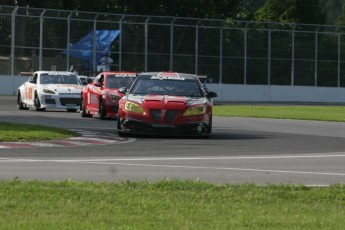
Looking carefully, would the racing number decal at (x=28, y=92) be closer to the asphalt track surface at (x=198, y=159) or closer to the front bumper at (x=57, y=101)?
the front bumper at (x=57, y=101)

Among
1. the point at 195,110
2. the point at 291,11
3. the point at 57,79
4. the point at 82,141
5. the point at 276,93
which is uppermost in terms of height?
the point at 291,11

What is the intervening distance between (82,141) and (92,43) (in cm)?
3647

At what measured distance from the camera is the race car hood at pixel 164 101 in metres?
24.2

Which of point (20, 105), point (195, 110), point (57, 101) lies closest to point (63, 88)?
point (57, 101)

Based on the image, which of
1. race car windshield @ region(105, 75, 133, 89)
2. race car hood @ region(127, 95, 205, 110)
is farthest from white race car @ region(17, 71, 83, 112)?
race car hood @ region(127, 95, 205, 110)

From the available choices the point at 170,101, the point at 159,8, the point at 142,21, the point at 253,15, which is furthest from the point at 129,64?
the point at 253,15

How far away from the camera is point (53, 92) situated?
3728cm

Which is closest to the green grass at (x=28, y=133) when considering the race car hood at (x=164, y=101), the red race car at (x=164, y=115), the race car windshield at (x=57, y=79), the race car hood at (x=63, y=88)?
the red race car at (x=164, y=115)

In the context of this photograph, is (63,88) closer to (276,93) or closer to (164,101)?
(164,101)

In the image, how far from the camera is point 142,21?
59.5 meters

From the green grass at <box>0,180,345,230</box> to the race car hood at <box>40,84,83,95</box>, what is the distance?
80.8ft

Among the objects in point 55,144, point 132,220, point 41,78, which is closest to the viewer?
point 132,220

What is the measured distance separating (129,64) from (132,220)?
1952 inches

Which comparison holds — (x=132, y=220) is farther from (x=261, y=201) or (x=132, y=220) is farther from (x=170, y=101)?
(x=170, y=101)
